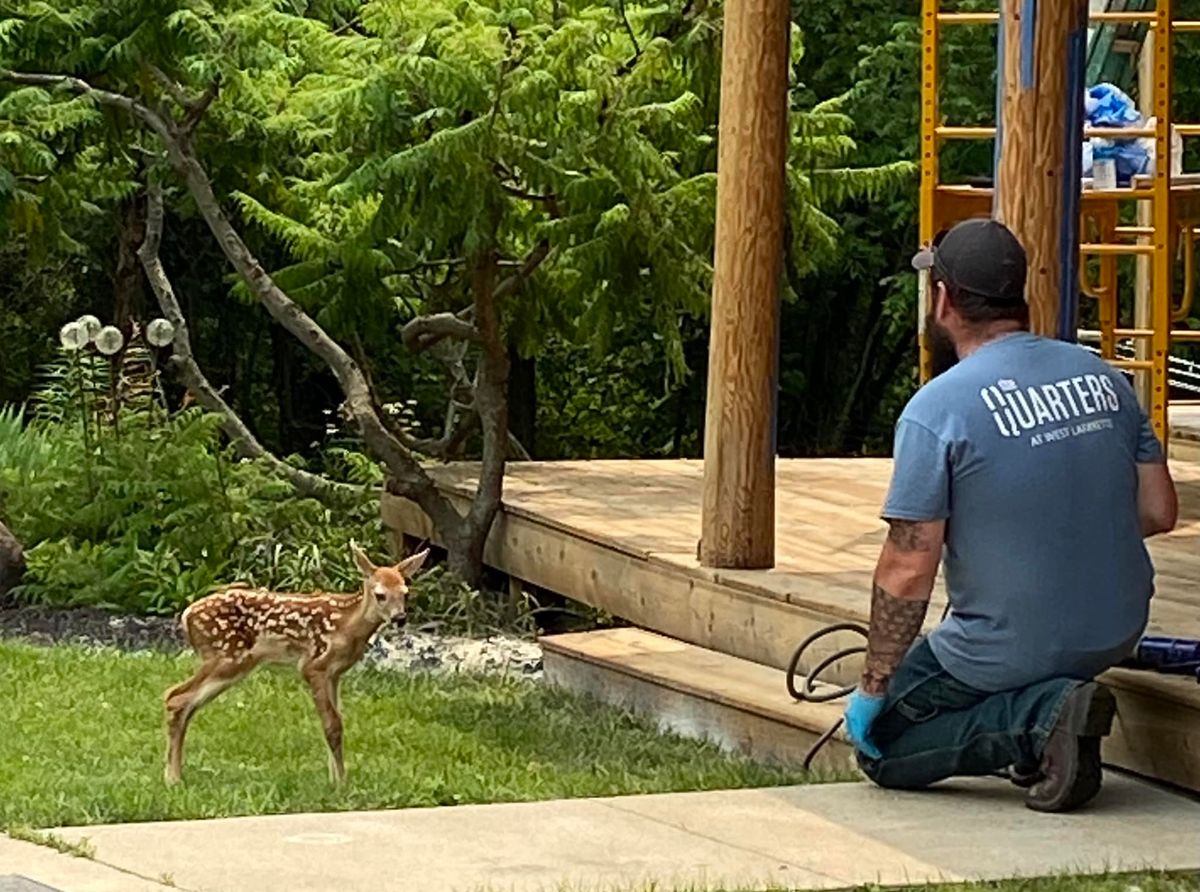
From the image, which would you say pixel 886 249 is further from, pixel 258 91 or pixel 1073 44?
pixel 1073 44

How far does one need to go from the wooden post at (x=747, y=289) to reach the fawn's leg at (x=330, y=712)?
2.36m

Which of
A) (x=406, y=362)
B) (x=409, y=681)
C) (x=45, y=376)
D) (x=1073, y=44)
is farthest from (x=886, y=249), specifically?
(x=1073, y=44)

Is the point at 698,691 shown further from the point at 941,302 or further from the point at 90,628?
the point at 90,628

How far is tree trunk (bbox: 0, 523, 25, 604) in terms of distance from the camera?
11672mm

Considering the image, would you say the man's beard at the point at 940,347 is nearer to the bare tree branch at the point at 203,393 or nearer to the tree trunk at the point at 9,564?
the tree trunk at the point at 9,564

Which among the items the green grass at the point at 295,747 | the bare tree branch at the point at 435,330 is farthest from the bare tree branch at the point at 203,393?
the green grass at the point at 295,747

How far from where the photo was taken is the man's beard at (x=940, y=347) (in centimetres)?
654

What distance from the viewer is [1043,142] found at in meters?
7.16

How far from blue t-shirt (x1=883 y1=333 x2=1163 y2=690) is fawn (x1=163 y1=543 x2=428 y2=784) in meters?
1.68

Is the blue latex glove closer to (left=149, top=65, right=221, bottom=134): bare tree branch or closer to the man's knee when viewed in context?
the man's knee

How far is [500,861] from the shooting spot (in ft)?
18.1

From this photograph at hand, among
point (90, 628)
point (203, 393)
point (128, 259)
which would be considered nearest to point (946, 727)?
point (90, 628)

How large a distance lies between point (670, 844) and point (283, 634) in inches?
71.9

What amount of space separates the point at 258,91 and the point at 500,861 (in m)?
6.94
